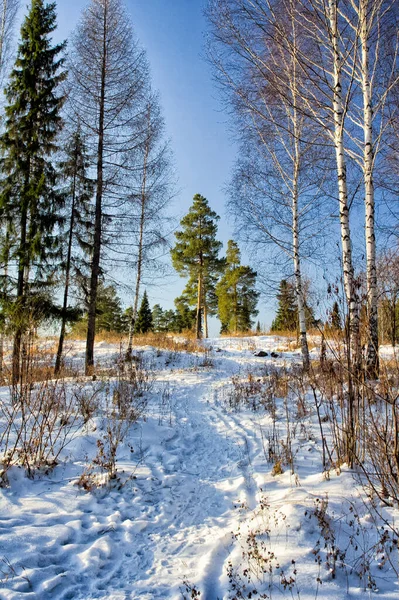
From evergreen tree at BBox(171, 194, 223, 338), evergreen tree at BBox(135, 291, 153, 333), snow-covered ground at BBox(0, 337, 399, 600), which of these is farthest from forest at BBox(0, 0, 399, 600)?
evergreen tree at BBox(135, 291, 153, 333)

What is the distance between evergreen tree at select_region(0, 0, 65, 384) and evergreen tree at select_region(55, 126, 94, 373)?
70 centimetres

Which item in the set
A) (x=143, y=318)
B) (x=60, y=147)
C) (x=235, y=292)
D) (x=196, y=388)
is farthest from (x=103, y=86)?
(x=143, y=318)

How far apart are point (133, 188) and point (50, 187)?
325 centimetres

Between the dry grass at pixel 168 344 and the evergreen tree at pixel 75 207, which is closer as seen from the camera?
the evergreen tree at pixel 75 207

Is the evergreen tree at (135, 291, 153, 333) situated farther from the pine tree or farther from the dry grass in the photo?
the dry grass

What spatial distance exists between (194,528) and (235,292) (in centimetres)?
2969

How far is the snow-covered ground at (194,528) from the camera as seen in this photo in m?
1.96

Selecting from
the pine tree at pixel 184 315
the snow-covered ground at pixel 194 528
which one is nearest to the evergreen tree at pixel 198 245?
the pine tree at pixel 184 315

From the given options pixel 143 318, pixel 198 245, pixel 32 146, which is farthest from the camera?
pixel 143 318

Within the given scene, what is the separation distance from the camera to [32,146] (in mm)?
10719

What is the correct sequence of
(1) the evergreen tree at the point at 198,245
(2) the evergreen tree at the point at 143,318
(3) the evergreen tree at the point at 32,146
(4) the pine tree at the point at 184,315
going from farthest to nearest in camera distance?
(2) the evergreen tree at the point at 143,318 → (4) the pine tree at the point at 184,315 → (1) the evergreen tree at the point at 198,245 → (3) the evergreen tree at the point at 32,146

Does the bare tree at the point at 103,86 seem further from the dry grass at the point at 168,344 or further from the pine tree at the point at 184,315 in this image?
the pine tree at the point at 184,315

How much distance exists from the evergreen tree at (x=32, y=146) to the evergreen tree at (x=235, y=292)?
70.7 ft

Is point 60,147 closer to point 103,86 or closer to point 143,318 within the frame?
point 103,86
